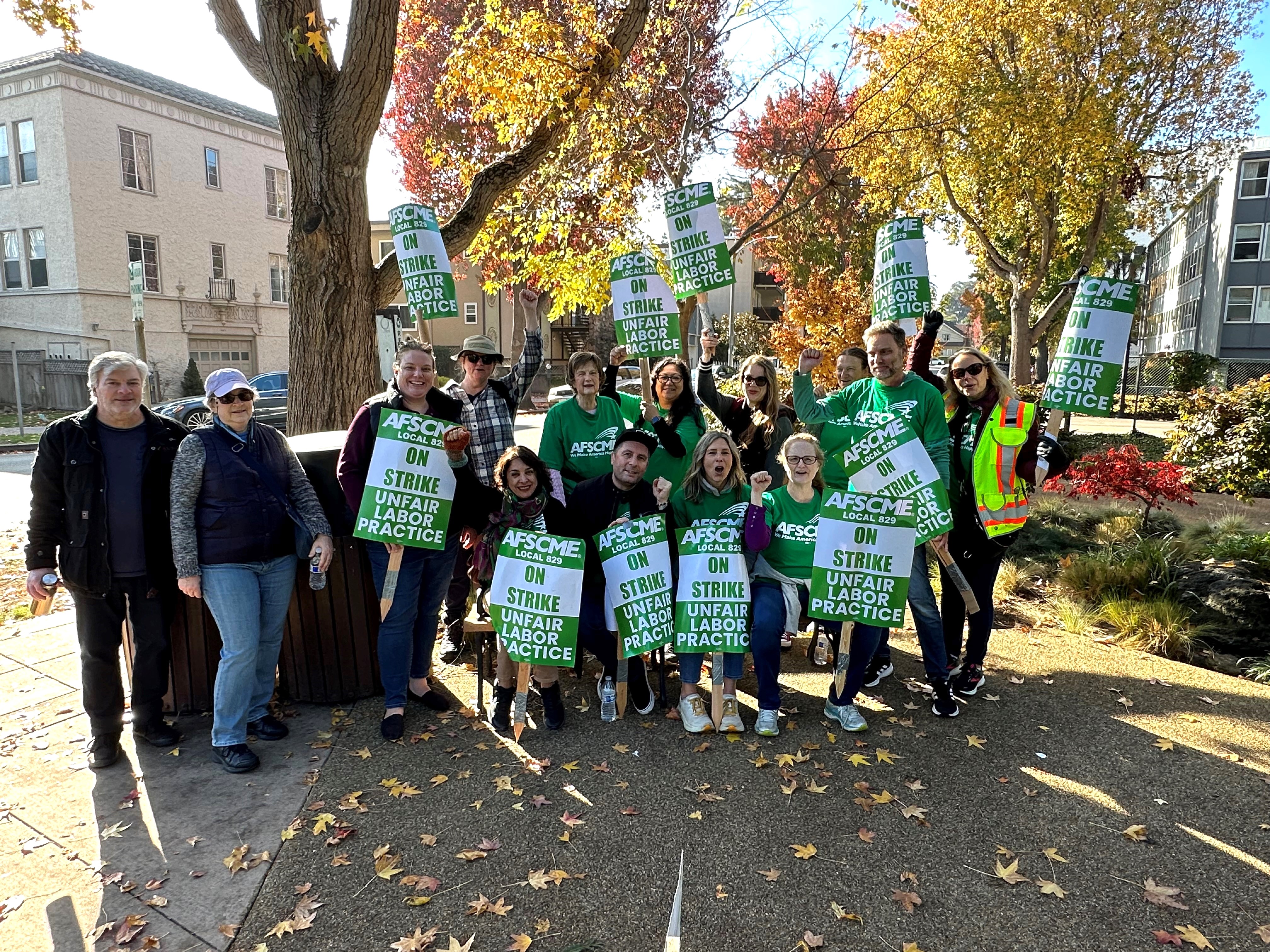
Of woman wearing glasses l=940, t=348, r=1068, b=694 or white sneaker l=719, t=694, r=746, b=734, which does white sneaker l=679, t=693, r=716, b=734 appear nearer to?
white sneaker l=719, t=694, r=746, b=734

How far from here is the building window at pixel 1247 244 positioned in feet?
113

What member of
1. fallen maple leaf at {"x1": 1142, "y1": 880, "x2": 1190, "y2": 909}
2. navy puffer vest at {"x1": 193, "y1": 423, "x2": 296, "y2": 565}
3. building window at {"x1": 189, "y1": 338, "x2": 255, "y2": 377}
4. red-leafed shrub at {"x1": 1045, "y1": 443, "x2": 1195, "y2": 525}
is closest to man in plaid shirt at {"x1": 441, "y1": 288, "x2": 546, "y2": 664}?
navy puffer vest at {"x1": 193, "y1": 423, "x2": 296, "y2": 565}

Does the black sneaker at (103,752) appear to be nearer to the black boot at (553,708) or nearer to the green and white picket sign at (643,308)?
the black boot at (553,708)

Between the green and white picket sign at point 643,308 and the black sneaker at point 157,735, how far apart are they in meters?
3.88

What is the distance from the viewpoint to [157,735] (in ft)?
14.2

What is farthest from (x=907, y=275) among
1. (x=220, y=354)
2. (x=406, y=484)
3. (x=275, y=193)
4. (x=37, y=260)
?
(x=275, y=193)

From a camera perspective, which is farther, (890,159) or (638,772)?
(890,159)

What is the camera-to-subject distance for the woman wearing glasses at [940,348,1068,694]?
4648 mm

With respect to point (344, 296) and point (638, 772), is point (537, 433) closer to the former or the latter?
point (344, 296)

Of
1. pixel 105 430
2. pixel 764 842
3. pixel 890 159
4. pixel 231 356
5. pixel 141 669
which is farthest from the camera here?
pixel 231 356

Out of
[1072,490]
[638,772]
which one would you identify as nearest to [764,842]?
[638,772]

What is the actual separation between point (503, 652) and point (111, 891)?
2076 millimetres

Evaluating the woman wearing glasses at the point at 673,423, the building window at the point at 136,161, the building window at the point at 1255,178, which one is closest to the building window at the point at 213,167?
the building window at the point at 136,161

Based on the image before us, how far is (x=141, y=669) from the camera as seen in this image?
14.0 feet
